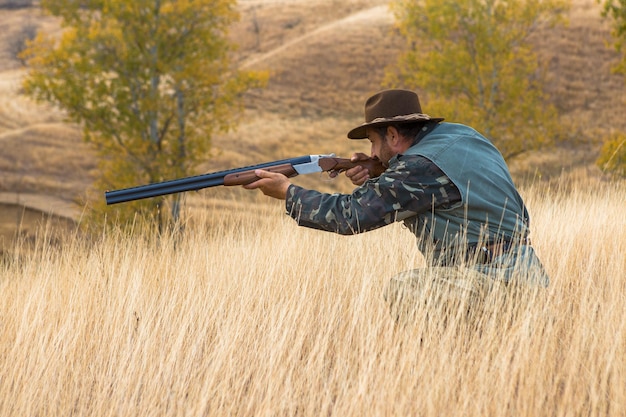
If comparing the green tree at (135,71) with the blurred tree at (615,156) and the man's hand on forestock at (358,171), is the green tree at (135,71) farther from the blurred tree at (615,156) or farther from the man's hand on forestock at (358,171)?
the man's hand on forestock at (358,171)

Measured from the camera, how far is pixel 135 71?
654 inches

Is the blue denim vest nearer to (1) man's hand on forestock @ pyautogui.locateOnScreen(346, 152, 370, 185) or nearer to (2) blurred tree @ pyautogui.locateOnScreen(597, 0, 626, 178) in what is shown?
(1) man's hand on forestock @ pyautogui.locateOnScreen(346, 152, 370, 185)

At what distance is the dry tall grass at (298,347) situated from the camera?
115 inches

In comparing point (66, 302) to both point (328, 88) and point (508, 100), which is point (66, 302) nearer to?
point (508, 100)

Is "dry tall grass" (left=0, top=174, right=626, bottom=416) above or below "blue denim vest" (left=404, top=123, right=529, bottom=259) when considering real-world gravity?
below

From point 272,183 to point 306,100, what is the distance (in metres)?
37.7

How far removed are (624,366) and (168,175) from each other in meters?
13.7

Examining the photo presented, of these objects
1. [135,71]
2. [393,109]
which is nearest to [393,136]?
[393,109]

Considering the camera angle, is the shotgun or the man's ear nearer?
the man's ear

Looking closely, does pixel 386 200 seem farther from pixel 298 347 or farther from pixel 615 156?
pixel 615 156

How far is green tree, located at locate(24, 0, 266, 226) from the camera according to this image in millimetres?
15828

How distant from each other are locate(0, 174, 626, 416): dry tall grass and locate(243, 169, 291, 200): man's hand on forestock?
22.2 inches

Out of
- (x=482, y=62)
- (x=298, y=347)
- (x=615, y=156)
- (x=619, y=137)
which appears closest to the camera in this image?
(x=298, y=347)

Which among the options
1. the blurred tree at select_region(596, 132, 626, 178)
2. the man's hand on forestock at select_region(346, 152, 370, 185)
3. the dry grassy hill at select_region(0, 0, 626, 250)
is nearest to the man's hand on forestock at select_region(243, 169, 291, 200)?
the man's hand on forestock at select_region(346, 152, 370, 185)
